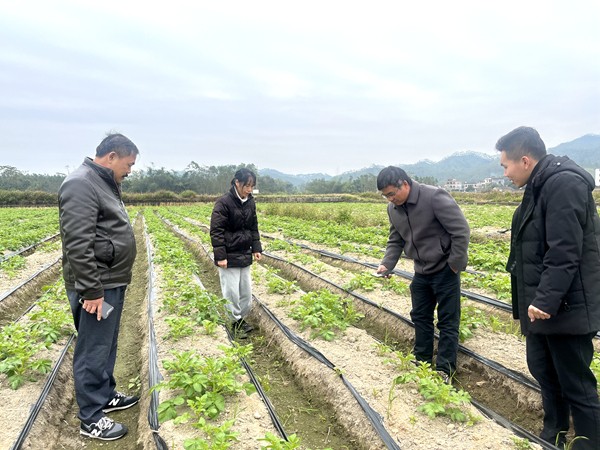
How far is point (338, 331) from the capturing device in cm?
475

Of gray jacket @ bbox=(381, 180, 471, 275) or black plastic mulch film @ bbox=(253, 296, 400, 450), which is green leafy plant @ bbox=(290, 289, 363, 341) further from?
gray jacket @ bbox=(381, 180, 471, 275)

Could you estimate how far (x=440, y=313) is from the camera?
372 centimetres

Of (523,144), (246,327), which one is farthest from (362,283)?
(523,144)

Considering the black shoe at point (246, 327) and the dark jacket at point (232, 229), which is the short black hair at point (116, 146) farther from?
the black shoe at point (246, 327)

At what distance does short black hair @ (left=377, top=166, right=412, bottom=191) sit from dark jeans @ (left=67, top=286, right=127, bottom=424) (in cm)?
252

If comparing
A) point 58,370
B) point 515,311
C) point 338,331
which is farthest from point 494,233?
point 58,370

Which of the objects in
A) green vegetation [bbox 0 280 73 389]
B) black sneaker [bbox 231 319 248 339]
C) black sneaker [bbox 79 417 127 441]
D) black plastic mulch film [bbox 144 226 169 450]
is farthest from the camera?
black sneaker [bbox 231 319 248 339]

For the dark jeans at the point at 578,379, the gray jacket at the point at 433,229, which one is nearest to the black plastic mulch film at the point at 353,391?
the dark jeans at the point at 578,379

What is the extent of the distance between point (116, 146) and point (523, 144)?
3.10 meters

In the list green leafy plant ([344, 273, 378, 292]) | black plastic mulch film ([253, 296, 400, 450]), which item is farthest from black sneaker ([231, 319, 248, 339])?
green leafy plant ([344, 273, 378, 292])

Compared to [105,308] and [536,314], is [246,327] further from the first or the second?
[536,314]

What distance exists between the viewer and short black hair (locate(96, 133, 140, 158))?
308 centimetres

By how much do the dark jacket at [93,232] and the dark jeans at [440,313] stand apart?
111 inches

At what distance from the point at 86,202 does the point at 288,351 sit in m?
2.90
